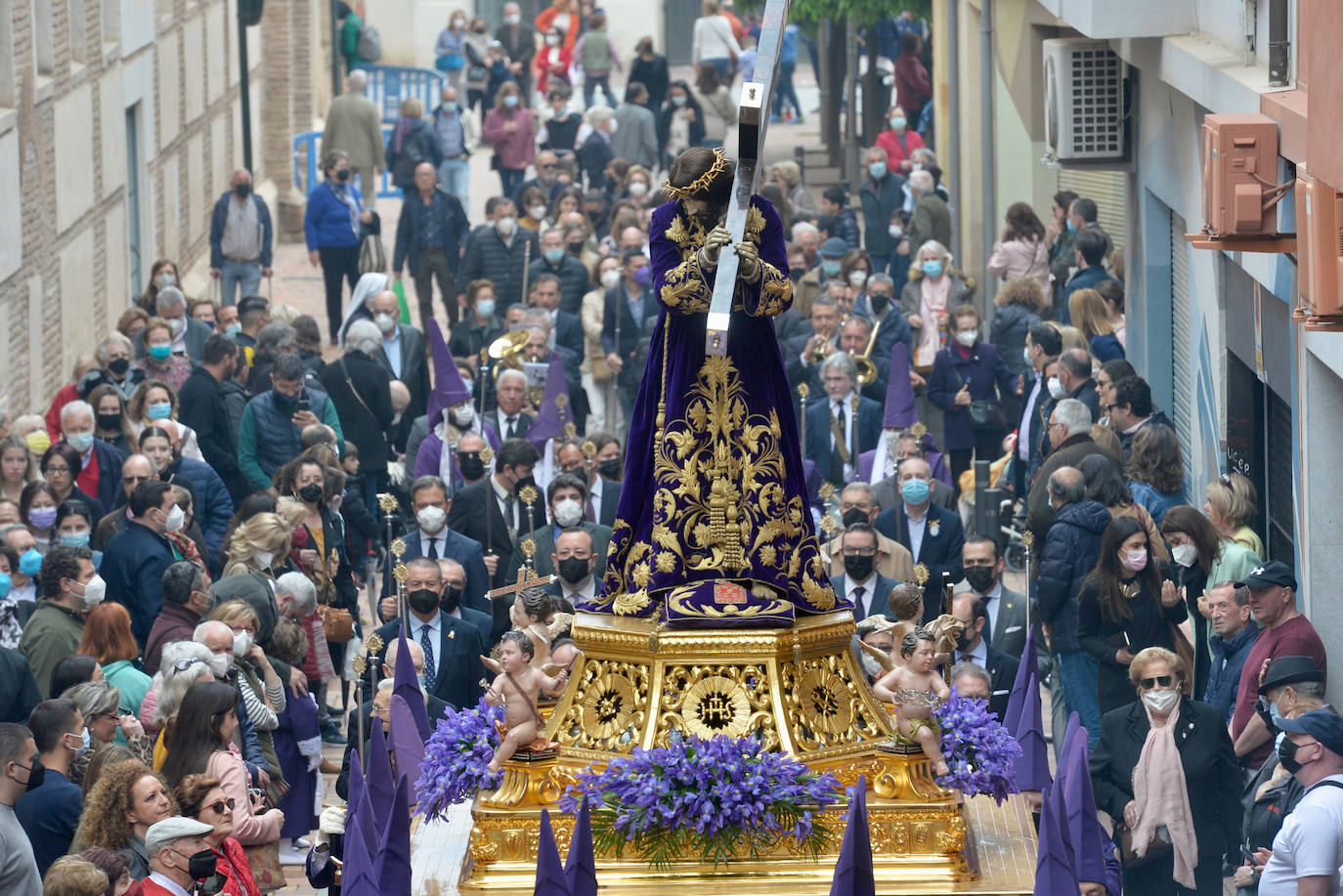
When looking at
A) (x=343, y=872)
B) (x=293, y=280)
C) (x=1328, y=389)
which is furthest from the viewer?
(x=293, y=280)

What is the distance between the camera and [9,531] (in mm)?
13664

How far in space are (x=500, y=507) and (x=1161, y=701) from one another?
5307 mm

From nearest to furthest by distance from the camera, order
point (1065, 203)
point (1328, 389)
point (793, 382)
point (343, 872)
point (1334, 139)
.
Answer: point (343, 872) < point (1334, 139) < point (1328, 389) < point (793, 382) < point (1065, 203)

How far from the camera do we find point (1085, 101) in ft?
63.0

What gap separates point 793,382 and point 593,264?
387 cm

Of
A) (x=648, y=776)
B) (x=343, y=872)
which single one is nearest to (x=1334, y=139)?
(x=648, y=776)

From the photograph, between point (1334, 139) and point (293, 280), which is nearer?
point (1334, 139)

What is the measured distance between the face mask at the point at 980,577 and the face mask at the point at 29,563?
5.09 metres

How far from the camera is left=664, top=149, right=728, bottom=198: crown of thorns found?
341 inches

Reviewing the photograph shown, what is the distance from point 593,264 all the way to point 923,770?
539 inches

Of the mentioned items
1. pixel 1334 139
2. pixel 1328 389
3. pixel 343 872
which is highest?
pixel 1334 139

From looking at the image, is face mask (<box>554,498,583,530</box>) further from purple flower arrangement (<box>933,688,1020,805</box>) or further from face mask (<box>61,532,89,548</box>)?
purple flower arrangement (<box>933,688,1020,805</box>)

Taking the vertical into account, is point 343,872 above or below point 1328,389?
below

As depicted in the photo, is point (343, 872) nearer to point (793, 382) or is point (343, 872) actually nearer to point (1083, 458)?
point (1083, 458)
